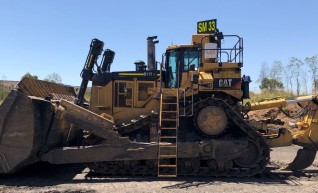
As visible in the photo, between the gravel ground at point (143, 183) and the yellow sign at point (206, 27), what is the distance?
4.13 metres

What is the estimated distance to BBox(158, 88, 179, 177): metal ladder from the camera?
9759 millimetres

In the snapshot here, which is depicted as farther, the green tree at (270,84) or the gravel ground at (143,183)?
the green tree at (270,84)

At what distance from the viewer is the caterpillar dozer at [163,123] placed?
9555 mm

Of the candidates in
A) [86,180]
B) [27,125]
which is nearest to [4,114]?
[27,125]

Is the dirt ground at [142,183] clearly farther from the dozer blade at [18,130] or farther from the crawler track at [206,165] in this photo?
the dozer blade at [18,130]

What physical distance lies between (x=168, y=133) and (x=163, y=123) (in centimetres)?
32

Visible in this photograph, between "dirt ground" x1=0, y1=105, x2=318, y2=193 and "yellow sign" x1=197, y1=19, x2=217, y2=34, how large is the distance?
412cm

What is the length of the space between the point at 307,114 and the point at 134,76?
4.92 metres

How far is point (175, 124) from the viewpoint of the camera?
33.9 feet

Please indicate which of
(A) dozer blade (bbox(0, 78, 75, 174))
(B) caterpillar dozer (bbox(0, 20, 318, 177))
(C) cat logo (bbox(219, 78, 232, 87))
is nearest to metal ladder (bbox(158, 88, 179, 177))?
(B) caterpillar dozer (bbox(0, 20, 318, 177))

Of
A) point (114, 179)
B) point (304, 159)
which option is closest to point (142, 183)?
point (114, 179)

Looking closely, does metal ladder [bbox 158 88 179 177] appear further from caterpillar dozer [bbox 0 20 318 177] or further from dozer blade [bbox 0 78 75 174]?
dozer blade [bbox 0 78 75 174]

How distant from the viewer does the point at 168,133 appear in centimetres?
1041

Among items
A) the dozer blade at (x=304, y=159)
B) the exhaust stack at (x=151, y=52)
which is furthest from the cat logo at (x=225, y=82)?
the dozer blade at (x=304, y=159)
